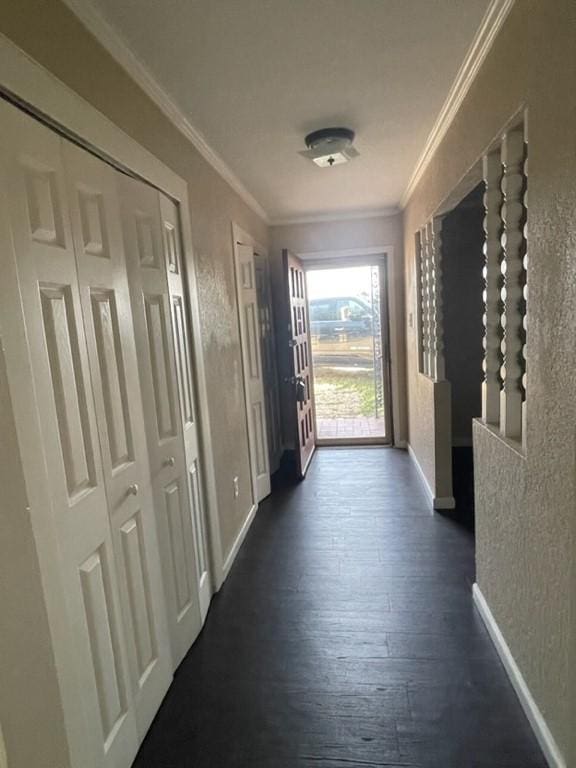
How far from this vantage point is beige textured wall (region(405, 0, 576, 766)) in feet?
3.89

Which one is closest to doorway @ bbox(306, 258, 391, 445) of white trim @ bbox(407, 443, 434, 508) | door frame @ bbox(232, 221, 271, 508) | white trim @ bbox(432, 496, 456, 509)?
white trim @ bbox(407, 443, 434, 508)

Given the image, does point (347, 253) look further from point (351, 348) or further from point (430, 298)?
point (430, 298)

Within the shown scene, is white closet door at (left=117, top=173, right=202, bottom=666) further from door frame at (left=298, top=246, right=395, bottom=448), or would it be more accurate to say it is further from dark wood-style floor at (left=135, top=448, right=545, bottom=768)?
door frame at (left=298, top=246, right=395, bottom=448)

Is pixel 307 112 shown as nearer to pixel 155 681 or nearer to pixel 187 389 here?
pixel 187 389

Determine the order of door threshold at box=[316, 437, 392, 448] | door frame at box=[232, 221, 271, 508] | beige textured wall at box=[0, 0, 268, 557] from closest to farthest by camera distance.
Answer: beige textured wall at box=[0, 0, 268, 557] → door frame at box=[232, 221, 271, 508] → door threshold at box=[316, 437, 392, 448]

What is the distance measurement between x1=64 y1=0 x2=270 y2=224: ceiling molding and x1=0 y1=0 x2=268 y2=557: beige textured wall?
0.03 m

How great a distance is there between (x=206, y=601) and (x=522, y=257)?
6.90ft

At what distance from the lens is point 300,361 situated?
13.9 feet

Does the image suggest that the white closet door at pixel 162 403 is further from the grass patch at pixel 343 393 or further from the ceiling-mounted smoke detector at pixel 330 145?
the grass patch at pixel 343 393

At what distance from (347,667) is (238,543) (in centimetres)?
120

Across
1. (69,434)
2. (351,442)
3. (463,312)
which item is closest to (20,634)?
(69,434)

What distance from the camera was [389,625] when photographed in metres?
2.09

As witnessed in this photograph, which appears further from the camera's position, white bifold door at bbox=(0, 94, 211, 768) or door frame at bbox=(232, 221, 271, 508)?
door frame at bbox=(232, 221, 271, 508)

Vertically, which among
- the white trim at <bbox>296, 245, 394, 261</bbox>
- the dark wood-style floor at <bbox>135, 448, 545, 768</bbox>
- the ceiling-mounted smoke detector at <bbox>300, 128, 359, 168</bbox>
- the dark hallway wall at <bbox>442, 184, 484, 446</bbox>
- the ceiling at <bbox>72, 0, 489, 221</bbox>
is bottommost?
the dark wood-style floor at <bbox>135, 448, 545, 768</bbox>
